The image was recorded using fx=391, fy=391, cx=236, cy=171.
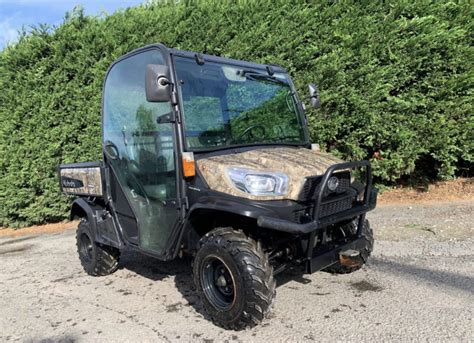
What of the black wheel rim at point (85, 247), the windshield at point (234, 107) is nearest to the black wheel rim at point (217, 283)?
the windshield at point (234, 107)

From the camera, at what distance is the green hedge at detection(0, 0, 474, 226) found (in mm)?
6191

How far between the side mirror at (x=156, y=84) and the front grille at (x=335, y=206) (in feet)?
4.81

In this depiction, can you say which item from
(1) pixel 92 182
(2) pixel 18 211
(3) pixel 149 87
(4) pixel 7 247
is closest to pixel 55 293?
(1) pixel 92 182

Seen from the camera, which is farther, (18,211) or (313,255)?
(18,211)

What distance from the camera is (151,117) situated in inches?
139

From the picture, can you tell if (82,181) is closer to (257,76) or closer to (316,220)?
(257,76)

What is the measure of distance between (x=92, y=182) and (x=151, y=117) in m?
1.27

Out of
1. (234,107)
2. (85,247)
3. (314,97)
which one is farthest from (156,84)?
(85,247)

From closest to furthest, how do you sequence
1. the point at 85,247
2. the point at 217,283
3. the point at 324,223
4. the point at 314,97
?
1. the point at 324,223
2. the point at 217,283
3. the point at 314,97
4. the point at 85,247

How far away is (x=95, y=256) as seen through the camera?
4.32 m

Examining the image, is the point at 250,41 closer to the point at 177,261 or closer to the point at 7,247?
the point at 177,261

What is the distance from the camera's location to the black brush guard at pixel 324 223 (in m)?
2.62

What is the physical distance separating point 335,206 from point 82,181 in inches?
114

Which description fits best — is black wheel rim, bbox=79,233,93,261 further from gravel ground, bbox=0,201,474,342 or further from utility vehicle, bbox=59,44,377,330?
utility vehicle, bbox=59,44,377,330
